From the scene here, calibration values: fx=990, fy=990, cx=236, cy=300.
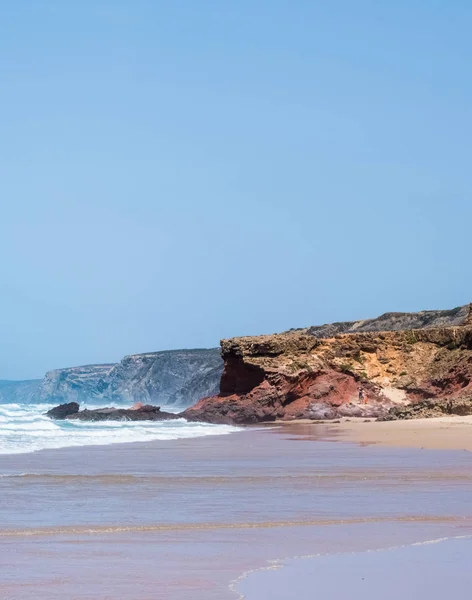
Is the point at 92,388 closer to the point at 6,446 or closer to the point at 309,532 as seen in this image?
the point at 6,446

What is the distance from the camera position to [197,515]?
38.1 ft

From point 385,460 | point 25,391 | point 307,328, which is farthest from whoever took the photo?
point 25,391

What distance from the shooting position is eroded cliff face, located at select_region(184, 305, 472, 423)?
43.8 meters

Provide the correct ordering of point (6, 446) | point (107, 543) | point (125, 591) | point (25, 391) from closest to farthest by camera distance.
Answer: point (125, 591) → point (107, 543) → point (6, 446) → point (25, 391)

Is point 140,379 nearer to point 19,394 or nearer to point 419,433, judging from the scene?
point 19,394

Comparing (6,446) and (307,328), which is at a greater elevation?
(307,328)

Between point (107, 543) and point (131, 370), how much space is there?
13546cm

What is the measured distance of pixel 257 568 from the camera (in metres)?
8.37

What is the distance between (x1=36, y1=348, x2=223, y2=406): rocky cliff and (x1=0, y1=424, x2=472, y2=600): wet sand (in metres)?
99.6

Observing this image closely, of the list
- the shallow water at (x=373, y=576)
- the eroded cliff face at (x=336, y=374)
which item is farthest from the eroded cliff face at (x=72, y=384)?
the shallow water at (x=373, y=576)

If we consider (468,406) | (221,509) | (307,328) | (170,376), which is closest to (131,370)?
(170,376)

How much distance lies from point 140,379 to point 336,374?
94.6m

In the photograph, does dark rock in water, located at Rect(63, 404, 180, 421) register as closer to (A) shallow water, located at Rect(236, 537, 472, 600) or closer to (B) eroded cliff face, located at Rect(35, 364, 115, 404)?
(A) shallow water, located at Rect(236, 537, 472, 600)

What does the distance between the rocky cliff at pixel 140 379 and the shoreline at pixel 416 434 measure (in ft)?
280
